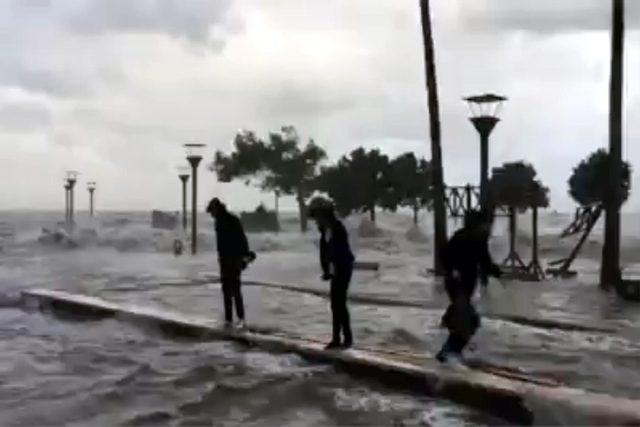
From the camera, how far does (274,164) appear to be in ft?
244

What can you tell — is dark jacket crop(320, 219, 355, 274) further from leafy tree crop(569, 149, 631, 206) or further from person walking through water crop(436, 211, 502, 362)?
leafy tree crop(569, 149, 631, 206)

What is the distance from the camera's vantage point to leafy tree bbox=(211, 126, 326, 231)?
74062 millimetres

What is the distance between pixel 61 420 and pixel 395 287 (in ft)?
49.3

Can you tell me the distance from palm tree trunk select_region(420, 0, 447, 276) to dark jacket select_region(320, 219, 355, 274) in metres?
13.1

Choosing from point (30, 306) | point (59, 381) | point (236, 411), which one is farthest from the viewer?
point (30, 306)

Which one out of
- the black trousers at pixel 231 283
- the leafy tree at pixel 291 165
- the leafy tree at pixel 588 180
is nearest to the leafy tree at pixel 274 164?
the leafy tree at pixel 291 165

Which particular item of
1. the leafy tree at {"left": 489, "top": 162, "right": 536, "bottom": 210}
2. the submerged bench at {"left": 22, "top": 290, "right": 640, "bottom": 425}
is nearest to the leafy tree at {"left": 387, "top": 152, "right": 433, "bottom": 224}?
the leafy tree at {"left": 489, "top": 162, "right": 536, "bottom": 210}

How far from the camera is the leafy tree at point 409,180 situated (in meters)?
57.9

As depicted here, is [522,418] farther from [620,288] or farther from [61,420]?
[620,288]

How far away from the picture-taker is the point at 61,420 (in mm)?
9789

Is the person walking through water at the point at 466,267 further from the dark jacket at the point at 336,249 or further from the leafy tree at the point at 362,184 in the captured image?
the leafy tree at the point at 362,184

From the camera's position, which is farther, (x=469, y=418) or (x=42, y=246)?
(x=42, y=246)

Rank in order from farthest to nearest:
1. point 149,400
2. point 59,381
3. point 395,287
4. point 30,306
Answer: point 395,287 < point 30,306 < point 59,381 < point 149,400

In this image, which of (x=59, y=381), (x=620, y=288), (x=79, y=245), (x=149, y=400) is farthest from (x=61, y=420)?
(x=79, y=245)
